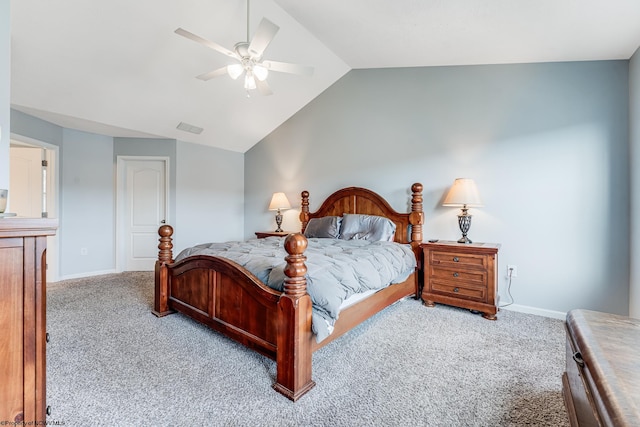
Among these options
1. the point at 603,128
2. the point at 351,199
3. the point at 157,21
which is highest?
the point at 157,21

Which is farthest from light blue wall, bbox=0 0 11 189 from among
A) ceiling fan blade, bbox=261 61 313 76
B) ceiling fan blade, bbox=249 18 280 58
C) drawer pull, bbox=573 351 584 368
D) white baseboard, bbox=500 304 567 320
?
white baseboard, bbox=500 304 567 320

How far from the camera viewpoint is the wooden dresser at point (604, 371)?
2.50 feet

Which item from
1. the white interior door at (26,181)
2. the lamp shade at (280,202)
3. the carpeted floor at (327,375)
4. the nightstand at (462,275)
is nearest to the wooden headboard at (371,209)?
the lamp shade at (280,202)

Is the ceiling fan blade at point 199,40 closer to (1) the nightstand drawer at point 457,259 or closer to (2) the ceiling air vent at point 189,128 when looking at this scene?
(2) the ceiling air vent at point 189,128

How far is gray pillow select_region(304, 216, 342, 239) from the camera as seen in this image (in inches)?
156

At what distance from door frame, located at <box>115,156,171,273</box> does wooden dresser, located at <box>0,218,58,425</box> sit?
173 inches

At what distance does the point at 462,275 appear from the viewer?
314 cm

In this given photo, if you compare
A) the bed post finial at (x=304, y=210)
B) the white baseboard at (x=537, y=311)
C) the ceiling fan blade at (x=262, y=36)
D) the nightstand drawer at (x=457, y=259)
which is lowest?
the white baseboard at (x=537, y=311)

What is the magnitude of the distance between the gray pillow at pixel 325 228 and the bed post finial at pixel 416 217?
97cm

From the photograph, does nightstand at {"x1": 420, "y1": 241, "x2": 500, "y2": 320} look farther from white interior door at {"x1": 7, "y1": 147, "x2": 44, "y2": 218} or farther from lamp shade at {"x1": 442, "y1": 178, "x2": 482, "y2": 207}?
white interior door at {"x1": 7, "y1": 147, "x2": 44, "y2": 218}

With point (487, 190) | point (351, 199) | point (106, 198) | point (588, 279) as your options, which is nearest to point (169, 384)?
point (351, 199)

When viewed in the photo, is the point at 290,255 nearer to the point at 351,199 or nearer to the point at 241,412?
the point at 241,412

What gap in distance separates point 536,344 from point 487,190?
65.7 inches

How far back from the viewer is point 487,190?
11.2 ft
